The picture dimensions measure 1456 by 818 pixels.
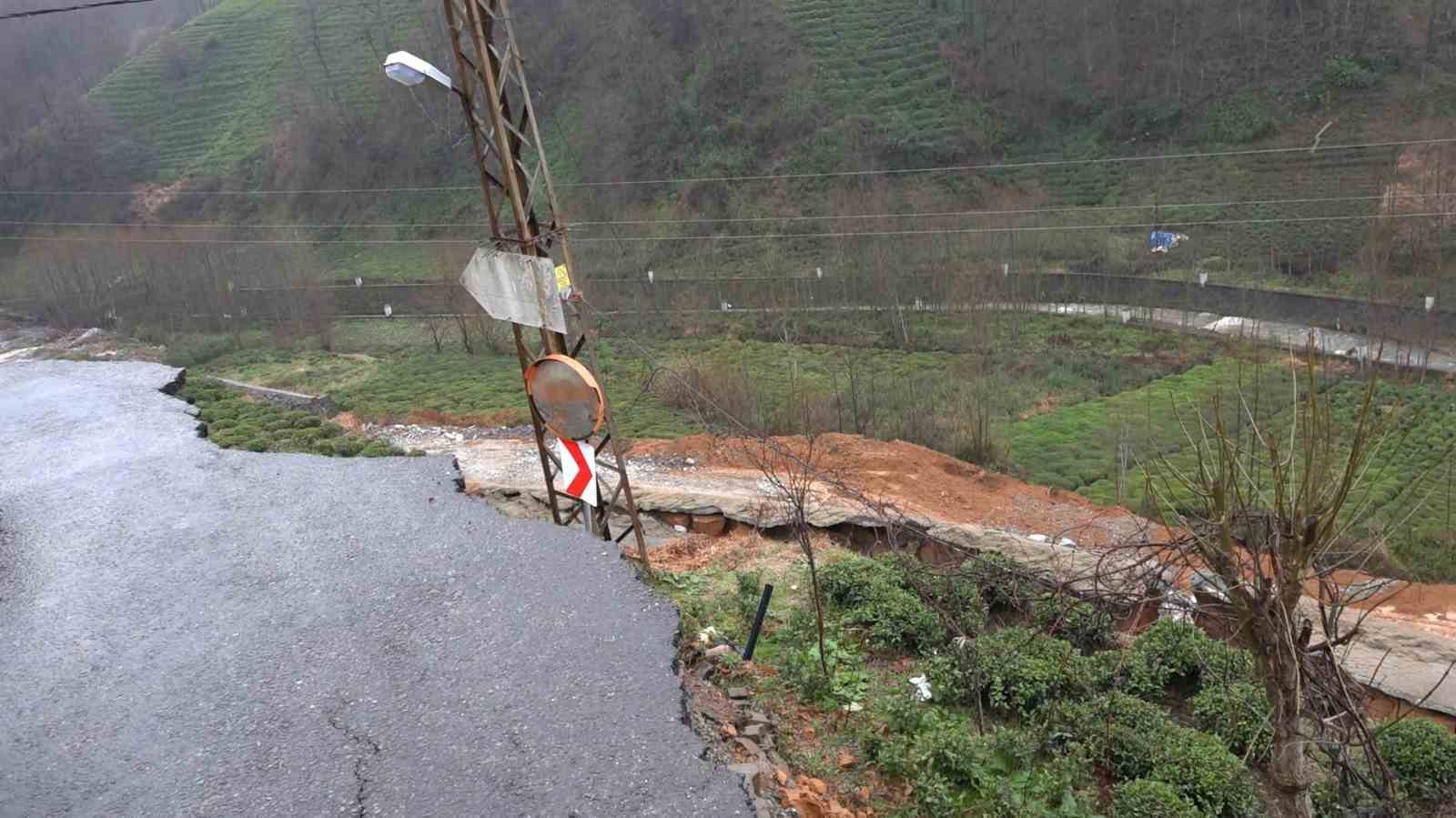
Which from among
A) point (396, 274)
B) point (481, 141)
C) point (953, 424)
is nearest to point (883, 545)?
point (481, 141)

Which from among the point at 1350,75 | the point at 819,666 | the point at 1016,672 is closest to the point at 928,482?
the point at 1016,672

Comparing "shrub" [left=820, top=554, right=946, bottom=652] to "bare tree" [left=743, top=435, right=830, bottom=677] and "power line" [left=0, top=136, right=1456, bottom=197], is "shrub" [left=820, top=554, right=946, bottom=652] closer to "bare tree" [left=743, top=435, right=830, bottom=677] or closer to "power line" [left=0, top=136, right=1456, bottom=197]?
"bare tree" [left=743, top=435, right=830, bottom=677]

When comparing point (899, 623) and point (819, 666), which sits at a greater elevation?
point (819, 666)

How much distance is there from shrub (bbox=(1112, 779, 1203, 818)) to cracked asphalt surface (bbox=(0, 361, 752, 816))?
2.79 m

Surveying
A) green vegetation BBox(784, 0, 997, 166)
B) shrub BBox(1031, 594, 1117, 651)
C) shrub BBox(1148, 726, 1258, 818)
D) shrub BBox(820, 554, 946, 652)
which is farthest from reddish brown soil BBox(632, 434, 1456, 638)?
green vegetation BBox(784, 0, 997, 166)

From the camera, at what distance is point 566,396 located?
311 inches

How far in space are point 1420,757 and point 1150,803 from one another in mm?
2665

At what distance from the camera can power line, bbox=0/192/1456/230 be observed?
3578cm

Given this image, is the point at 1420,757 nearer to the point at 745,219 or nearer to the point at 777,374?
the point at 777,374

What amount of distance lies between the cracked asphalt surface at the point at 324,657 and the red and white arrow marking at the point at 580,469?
1.22ft

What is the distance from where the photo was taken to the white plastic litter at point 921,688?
7648mm

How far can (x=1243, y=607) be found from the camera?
17.0 ft

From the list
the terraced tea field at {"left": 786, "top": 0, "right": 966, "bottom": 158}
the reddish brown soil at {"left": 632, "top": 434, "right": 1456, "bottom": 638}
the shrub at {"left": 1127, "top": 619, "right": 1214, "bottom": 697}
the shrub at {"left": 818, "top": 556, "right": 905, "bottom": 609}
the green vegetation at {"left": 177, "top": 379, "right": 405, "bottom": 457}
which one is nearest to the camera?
the shrub at {"left": 1127, "top": 619, "right": 1214, "bottom": 697}

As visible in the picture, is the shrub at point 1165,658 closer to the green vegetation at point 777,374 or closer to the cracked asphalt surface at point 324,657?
the cracked asphalt surface at point 324,657
